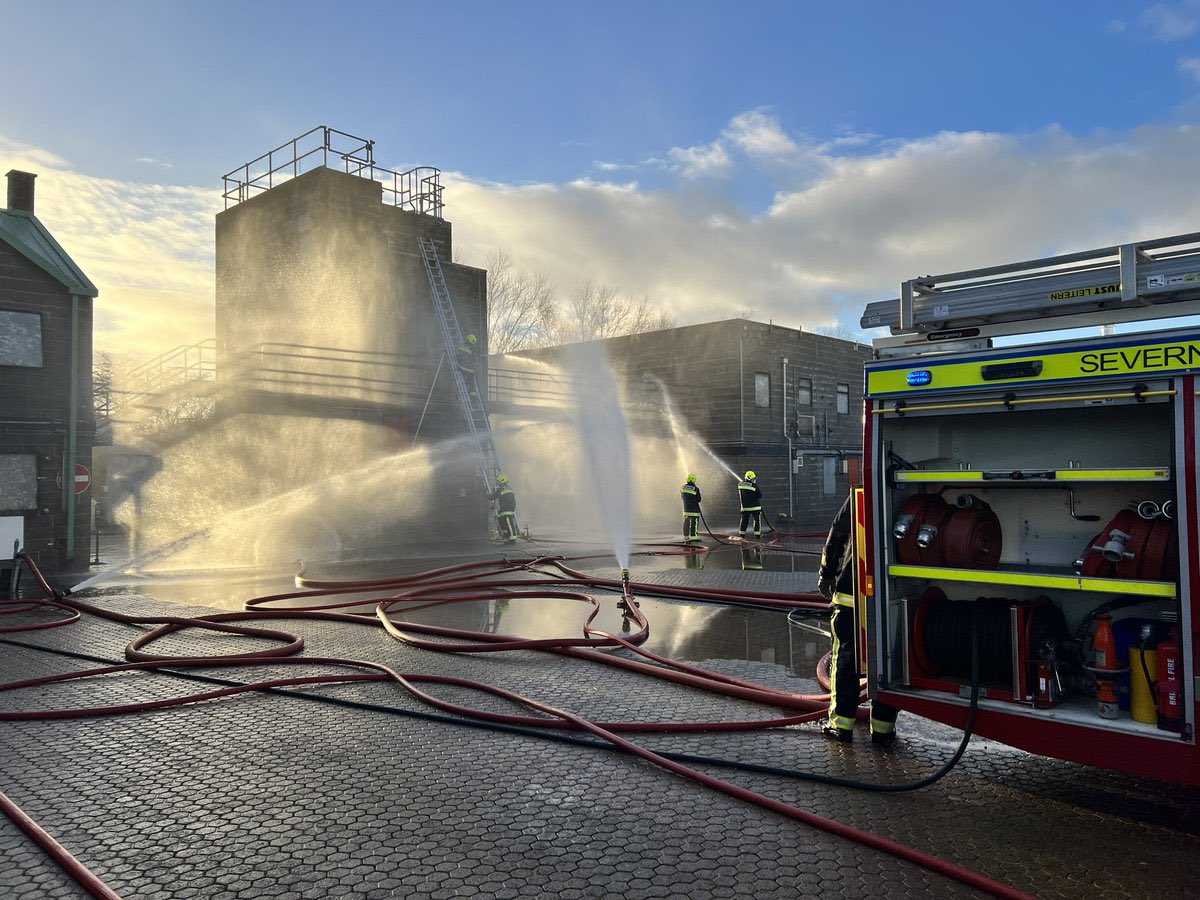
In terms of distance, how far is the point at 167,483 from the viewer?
21.8 m

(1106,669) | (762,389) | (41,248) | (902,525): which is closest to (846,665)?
(902,525)

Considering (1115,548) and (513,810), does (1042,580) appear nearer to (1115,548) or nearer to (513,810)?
(1115,548)

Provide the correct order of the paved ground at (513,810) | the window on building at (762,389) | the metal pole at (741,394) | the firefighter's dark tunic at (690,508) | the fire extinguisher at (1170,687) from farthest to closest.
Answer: the window on building at (762,389), the metal pole at (741,394), the firefighter's dark tunic at (690,508), the fire extinguisher at (1170,687), the paved ground at (513,810)

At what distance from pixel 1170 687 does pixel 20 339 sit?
1792cm

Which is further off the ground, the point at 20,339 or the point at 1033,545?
the point at 20,339

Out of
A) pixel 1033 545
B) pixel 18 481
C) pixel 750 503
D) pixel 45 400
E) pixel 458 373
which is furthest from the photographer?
pixel 458 373

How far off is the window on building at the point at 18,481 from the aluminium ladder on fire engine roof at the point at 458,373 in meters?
9.68

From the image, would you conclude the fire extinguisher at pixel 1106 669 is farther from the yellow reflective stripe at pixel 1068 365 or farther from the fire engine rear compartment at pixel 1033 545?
the yellow reflective stripe at pixel 1068 365

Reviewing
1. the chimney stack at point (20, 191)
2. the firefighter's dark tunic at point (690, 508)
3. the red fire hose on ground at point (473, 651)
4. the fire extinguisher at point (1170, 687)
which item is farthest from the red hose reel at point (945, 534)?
the chimney stack at point (20, 191)

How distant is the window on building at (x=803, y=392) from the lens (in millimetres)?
31172

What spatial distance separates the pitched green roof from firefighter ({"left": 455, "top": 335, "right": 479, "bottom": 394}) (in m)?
8.88

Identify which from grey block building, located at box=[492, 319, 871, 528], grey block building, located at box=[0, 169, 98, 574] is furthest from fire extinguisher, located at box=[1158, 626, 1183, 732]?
grey block building, located at box=[492, 319, 871, 528]

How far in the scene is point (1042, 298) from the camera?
452 centimetres

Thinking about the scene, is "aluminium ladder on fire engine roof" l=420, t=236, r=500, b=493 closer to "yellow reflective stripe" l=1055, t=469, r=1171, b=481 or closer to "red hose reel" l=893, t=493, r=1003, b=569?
"red hose reel" l=893, t=493, r=1003, b=569
